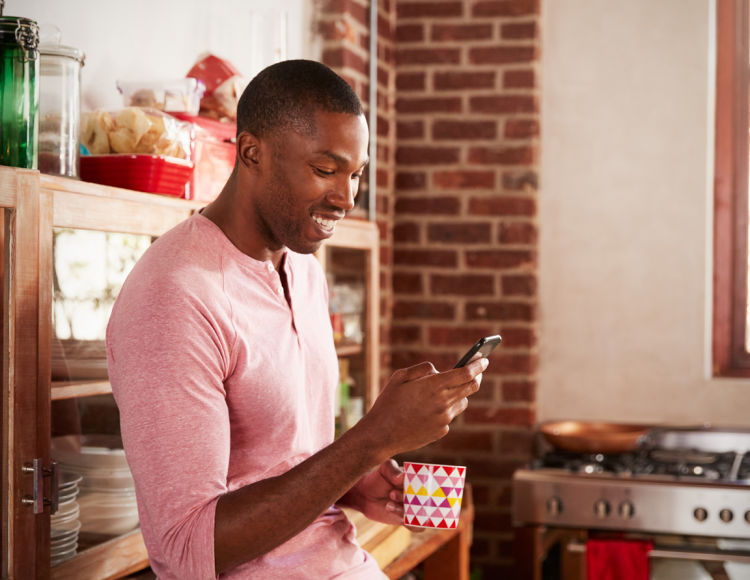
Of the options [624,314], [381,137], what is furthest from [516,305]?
[381,137]

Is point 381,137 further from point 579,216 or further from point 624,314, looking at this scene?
point 624,314

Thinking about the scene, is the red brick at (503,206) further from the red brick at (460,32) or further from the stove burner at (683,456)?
the stove burner at (683,456)

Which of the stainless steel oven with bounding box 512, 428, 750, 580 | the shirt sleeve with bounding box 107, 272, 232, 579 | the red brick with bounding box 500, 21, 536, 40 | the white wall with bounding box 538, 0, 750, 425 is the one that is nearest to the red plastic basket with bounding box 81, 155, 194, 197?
the shirt sleeve with bounding box 107, 272, 232, 579

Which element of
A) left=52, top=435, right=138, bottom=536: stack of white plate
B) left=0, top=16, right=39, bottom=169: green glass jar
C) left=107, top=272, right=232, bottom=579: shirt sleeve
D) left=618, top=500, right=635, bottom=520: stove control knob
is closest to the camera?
left=107, top=272, right=232, bottom=579: shirt sleeve

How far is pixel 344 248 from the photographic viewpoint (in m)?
2.47

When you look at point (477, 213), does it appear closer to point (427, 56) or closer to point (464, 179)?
point (464, 179)

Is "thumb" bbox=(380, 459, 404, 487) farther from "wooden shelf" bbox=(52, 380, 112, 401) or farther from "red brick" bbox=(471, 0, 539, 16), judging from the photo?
"red brick" bbox=(471, 0, 539, 16)

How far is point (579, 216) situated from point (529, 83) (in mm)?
534

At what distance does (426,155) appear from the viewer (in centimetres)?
329

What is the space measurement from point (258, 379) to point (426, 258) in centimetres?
207

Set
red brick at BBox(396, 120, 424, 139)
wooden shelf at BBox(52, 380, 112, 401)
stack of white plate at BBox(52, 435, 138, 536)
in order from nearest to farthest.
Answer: wooden shelf at BBox(52, 380, 112, 401), stack of white plate at BBox(52, 435, 138, 536), red brick at BBox(396, 120, 424, 139)

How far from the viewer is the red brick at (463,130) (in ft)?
10.6

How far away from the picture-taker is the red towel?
8.49ft

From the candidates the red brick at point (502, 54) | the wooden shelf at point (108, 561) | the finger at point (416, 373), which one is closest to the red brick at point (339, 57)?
the red brick at point (502, 54)
